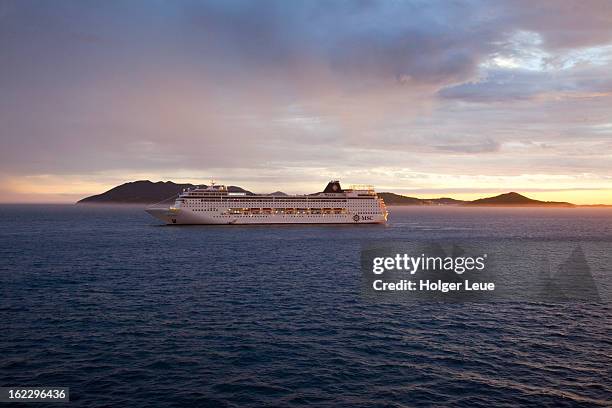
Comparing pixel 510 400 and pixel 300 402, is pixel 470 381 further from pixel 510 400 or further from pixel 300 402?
pixel 300 402

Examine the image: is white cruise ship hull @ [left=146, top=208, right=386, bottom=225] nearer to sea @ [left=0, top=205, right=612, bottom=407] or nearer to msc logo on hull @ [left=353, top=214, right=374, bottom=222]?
msc logo on hull @ [left=353, top=214, right=374, bottom=222]

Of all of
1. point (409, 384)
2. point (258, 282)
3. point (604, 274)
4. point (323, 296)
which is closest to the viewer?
point (409, 384)

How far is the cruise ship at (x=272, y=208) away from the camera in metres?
130

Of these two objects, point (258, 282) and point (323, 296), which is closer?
point (323, 296)

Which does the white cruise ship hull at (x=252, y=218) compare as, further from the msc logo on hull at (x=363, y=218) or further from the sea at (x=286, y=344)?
Answer: the sea at (x=286, y=344)

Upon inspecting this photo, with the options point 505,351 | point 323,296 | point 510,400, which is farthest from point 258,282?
point 510,400

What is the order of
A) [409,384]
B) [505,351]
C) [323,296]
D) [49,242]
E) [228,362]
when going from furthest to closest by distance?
[49,242] → [323,296] → [505,351] → [228,362] → [409,384]

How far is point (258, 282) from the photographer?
48719 millimetres

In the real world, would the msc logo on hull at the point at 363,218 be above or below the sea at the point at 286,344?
above

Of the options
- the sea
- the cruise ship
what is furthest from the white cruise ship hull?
the sea

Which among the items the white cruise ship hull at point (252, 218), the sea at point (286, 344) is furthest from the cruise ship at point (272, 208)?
the sea at point (286, 344)

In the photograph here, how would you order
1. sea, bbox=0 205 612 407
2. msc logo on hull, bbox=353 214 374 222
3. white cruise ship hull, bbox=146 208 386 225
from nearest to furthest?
1. sea, bbox=0 205 612 407
2. white cruise ship hull, bbox=146 208 386 225
3. msc logo on hull, bbox=353 214 374 222

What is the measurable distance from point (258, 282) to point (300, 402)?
29196 mm

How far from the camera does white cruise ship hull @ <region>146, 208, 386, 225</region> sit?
129m
